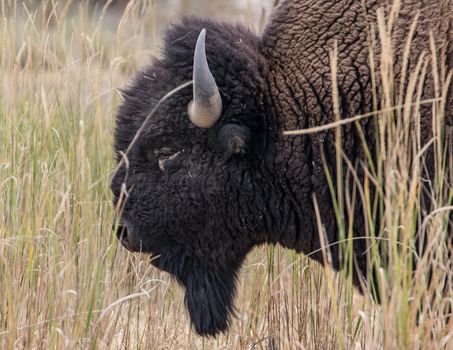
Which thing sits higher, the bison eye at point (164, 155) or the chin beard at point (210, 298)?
the bison eye at point (164, 155)

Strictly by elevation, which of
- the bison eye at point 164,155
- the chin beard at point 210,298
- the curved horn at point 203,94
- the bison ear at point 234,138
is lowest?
the chin beard at point 210,298

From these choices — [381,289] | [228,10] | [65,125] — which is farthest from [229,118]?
[228,10]

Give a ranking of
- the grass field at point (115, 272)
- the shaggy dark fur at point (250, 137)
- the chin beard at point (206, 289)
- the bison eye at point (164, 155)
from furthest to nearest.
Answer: the chin beard at point (206, 289), the bison eye at point (164, 155), the shaggy dark fur at point (250, 137), the grass field at point (115, 272)

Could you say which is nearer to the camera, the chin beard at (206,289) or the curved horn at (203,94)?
the curved horn at (203,94)

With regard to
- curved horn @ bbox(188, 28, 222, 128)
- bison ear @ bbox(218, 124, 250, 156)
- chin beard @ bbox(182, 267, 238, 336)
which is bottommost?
chin beard @ bbox(182, 267, 238, 336)

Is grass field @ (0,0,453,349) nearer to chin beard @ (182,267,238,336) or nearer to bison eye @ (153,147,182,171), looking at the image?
chin beard @ (182,267,238,336)

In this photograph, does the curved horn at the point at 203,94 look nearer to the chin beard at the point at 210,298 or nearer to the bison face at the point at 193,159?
the bison face at the point at 193,159

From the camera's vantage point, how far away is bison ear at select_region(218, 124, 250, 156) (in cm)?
349

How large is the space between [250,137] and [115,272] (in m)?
1.16

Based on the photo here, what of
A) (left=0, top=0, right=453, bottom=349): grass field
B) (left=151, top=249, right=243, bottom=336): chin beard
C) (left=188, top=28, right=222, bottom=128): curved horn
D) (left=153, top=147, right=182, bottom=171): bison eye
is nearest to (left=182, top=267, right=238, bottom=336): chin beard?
(left=151, top=249, right=243, bottom=336): chin beard

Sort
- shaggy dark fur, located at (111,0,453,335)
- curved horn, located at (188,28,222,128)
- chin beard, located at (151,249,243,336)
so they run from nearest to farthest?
curved horn, located at (188,28,222,128)
shaggy dark fur, located at (111,0,453,335)
chin beard, located at (151,249,243,336)

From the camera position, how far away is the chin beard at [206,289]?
3.82 m

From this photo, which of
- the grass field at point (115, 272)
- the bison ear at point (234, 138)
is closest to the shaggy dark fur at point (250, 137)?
the bison ear at point (234, 138)

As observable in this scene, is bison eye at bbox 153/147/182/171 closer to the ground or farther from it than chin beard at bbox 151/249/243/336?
farther from it
